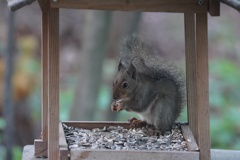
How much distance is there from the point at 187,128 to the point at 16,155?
3436 millimetres

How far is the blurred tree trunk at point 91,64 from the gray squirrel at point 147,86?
245 cm

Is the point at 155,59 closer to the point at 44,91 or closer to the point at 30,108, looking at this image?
the point at 44,91

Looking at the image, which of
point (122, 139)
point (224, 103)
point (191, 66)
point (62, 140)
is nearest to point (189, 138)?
point (122, 139)

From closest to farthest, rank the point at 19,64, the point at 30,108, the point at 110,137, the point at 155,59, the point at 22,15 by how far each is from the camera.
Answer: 1. the point at 110,137
2. the point at 155,59
3. the point at 30,108
4. the point at 19,64
5. the point at 22,15

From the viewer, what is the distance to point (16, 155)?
657cm

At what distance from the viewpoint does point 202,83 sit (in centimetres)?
296

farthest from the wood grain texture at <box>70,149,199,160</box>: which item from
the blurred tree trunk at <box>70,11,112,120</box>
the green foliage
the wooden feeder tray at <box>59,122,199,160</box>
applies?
the green foliage

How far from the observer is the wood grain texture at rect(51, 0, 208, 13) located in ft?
9.29

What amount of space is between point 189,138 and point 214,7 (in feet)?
2.10

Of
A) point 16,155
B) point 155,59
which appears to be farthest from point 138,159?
point 16,155

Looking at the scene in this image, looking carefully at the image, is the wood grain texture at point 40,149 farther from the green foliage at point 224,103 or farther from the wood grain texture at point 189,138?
the green foliage at point 224,103

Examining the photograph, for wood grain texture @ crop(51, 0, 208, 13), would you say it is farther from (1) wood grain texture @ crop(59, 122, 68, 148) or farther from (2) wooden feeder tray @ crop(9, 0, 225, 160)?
(1) wood grain texture @ crop(59, 122, 68, 148)

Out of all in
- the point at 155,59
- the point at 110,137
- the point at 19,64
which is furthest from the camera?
the point at 19,64

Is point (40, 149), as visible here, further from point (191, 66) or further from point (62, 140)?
point (191, 66)
